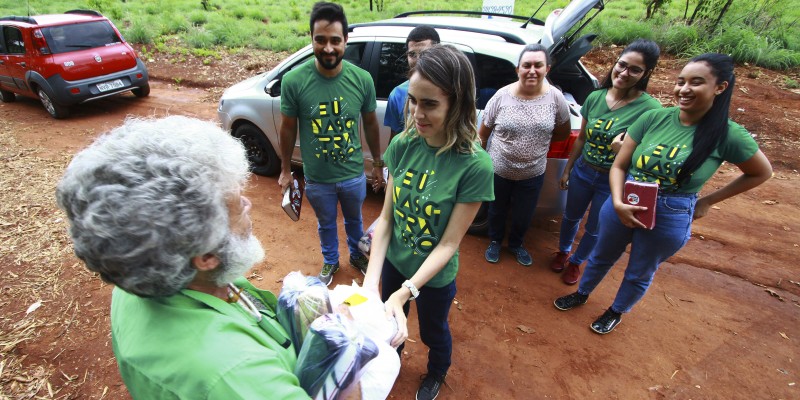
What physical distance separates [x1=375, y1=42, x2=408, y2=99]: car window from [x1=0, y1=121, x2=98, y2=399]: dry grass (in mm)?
3055

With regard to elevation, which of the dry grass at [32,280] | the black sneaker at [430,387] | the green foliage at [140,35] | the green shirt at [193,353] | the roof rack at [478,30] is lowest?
→ the dry grass at [32,280]

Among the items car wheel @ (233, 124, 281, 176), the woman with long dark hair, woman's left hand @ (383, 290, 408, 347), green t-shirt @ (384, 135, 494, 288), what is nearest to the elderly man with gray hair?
woman's left hand @ (383, 290, 408, 347)

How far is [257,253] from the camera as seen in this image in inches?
44.5

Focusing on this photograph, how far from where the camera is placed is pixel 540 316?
9.73ft

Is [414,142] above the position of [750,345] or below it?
above

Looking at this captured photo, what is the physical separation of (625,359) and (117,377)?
330cm

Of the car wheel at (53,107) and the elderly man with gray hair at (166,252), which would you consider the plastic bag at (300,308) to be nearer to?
the elderly man with gray hair at (166,252)

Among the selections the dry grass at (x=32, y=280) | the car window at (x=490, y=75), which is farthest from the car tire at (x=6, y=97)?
the car window at (x=490, y=75)

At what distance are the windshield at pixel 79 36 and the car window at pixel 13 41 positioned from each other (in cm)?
61

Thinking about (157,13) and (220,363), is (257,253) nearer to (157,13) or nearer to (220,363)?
(220,363)

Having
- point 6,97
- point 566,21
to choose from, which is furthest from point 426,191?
point 6,97

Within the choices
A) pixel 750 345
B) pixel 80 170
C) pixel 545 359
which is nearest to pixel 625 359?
pixel 545 359

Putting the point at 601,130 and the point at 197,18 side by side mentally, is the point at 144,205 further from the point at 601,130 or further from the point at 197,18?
the point at 197,18

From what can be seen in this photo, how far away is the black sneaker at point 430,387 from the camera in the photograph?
91.0 inches
